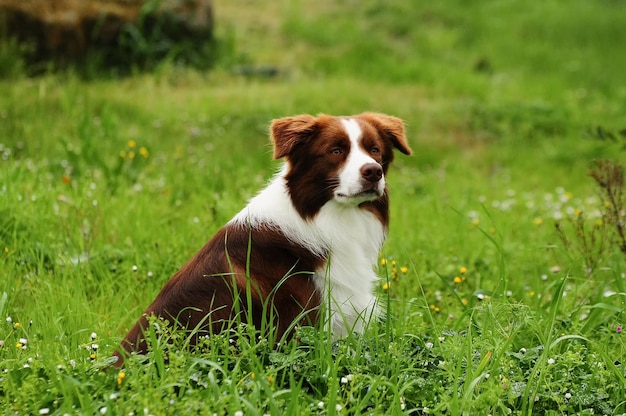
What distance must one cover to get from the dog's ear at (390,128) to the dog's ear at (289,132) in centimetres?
28

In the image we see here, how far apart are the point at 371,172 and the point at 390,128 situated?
435 mm

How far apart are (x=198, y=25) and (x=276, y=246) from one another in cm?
751

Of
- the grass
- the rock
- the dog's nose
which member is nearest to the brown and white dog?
the dog's nose

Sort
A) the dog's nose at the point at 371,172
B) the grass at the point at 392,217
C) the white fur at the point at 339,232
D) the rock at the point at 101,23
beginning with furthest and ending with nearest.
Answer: the rock at the point at 101,23
the white fur at the point at 339,232
the dog's nose at the point at 371,172
the grass at the point at 392,217

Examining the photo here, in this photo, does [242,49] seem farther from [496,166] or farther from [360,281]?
[360,281]

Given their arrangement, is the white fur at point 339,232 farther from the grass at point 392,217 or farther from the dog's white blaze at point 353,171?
the grass at point 392,217

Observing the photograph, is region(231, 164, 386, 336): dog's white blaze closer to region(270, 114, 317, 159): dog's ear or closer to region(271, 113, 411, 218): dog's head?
region(271, 113, 411, 218): dog's head

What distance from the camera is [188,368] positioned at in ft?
9.46

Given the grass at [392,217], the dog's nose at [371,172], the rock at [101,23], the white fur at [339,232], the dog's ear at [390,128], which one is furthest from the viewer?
the rock at [101,23]

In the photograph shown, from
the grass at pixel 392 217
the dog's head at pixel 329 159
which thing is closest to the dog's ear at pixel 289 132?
the dog's head at pixel 329 159

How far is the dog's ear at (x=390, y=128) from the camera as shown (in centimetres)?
357

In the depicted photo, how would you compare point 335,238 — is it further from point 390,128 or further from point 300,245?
point 390,128

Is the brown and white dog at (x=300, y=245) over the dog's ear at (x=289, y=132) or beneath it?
beneath

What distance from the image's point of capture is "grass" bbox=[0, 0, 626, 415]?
2.95 meters
